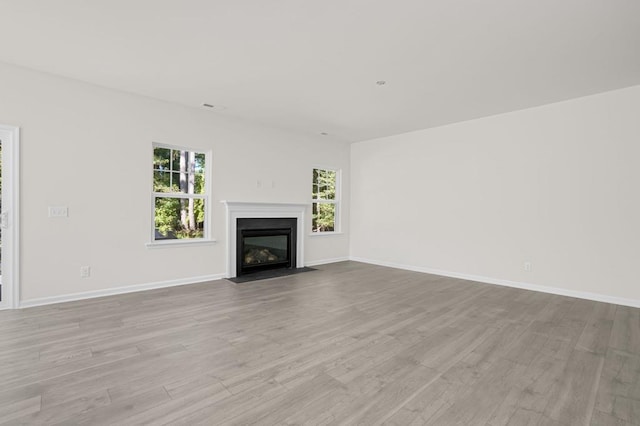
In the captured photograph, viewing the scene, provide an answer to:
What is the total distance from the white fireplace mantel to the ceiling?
1.66 meters

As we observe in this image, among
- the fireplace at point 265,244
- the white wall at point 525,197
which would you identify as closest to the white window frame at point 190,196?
the fireplace at point 265,244

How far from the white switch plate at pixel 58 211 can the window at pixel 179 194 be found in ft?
3.23

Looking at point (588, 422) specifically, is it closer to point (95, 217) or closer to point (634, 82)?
point (634, 82)

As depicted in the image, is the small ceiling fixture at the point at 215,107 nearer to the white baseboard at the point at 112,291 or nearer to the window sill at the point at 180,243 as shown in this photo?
the window sill at the point at 180,243

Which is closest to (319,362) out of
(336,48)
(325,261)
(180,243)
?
(336,48)

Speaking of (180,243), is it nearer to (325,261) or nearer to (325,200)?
(325,261)

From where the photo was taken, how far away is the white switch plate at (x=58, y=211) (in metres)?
3.62

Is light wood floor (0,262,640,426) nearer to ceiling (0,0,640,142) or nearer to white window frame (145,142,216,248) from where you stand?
white window frame (145,142,216,248)

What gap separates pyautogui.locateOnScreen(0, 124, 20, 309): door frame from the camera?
338 cm

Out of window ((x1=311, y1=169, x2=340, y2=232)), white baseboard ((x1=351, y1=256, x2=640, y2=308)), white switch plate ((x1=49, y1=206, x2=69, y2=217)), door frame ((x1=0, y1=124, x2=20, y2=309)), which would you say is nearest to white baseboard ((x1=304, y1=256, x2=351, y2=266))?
window ((x1=311, y1=169, x2=340, y2=232))

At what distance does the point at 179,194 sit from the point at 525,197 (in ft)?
17.1

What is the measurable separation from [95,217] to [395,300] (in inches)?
156

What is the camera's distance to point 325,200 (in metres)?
6.73

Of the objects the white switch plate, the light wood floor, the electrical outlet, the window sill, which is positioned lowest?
the light wood floor
